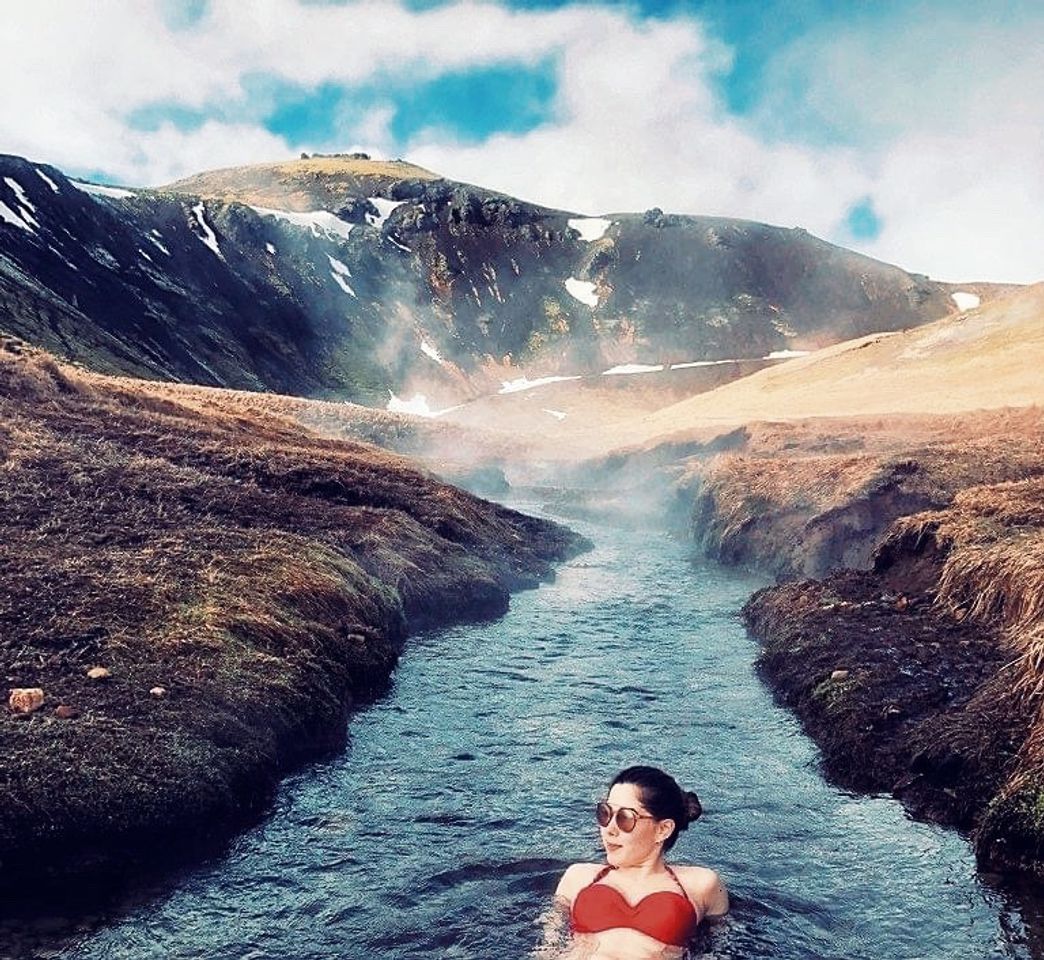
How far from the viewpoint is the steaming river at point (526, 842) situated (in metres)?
10.1

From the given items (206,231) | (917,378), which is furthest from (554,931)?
(206,231)

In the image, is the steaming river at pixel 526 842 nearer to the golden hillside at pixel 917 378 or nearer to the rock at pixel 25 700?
the rock at pixel 25 700

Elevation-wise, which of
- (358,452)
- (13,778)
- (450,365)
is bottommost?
(13,778)

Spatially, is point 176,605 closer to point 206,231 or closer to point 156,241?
point 156,241

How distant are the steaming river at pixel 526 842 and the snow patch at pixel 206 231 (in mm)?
183221

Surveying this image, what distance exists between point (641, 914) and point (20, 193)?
156m

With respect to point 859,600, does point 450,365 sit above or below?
above

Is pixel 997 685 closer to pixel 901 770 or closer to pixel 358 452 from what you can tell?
pixel 901 770

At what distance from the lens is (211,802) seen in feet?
40.2

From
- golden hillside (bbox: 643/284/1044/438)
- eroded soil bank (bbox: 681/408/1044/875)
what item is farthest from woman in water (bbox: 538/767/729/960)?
golden hillside (bbox: 643/284/1044/438)

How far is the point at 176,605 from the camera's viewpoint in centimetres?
1645

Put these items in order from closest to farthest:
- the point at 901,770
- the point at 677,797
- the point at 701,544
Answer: the point at 677,797, the point at 901,770, the point at 701,544

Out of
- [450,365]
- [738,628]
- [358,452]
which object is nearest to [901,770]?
[738,628]

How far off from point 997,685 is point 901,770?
6.43ft
